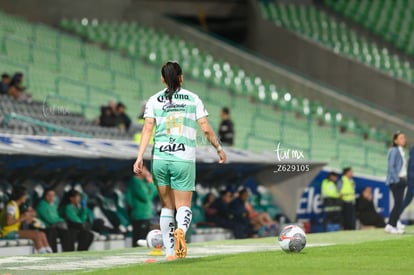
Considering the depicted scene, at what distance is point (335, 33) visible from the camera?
40781 millimetres

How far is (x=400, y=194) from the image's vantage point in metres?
20.8

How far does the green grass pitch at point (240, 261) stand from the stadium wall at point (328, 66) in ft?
68.5

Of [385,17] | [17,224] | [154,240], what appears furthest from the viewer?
[385,17]

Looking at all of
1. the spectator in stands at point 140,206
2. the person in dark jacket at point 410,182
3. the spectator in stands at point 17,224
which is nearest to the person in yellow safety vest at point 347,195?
the person in dark jacket at point 410,182

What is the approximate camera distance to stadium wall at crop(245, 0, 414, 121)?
37.2 metres

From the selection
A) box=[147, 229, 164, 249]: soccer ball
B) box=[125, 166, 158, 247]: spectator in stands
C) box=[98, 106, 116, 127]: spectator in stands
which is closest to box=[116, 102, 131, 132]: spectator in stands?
box=[98, 106, 116, 127]: spectator in stands

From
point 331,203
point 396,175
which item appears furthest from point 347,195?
point 396,175

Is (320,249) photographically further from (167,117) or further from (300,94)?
(300,94)

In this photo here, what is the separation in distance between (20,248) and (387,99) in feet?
68.1

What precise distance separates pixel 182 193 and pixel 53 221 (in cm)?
737

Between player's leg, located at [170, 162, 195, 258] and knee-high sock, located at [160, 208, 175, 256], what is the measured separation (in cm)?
20

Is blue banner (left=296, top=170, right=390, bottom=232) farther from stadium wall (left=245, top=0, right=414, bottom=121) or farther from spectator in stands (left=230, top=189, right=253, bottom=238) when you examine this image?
stadium wall (left=245, top=0, right=414, bottom=121)

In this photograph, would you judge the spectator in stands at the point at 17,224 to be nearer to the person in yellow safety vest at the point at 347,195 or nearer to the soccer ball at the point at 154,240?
the soccer ball at the point at 154,240

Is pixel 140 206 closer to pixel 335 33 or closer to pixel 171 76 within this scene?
pixel 171 76
